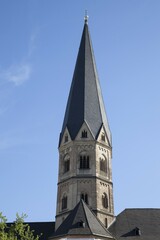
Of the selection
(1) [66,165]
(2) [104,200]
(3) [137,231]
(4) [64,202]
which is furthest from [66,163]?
(3) [137,231]

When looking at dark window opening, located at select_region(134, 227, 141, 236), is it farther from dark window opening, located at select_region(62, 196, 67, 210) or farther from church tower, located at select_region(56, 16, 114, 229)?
dark window opening, located at select_region(62, 196, 67, 210)

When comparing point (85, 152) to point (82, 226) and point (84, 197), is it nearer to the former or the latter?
point (84, 197)

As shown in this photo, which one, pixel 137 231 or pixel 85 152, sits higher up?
pixel 85 152

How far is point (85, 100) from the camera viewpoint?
41.2 m

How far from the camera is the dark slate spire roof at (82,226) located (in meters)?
28.7

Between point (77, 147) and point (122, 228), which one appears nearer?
point (122, 228)

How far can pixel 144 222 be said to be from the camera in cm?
3581

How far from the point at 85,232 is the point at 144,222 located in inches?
363

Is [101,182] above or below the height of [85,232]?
above

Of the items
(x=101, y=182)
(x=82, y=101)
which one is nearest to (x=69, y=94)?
(x=82, y=101)

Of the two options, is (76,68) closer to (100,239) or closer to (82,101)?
(82,101)

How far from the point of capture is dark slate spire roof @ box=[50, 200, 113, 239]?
28.7m

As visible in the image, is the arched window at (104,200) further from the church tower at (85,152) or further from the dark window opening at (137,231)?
the dark window opening at (137,231)

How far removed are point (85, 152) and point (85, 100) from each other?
620cm
